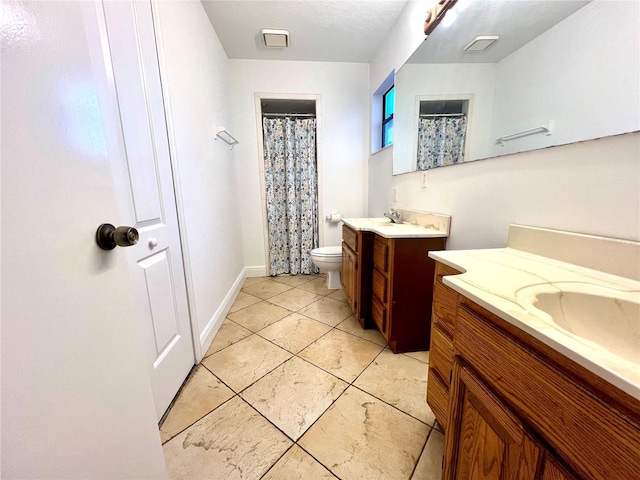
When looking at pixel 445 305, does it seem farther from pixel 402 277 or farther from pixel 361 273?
pixel 361 273

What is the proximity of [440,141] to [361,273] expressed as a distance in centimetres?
99

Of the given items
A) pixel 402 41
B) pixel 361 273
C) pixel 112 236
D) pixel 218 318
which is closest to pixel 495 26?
pixel 402 41

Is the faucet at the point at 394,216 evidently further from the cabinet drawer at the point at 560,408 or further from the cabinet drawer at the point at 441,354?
the cabinet drawer at the point at 560,408

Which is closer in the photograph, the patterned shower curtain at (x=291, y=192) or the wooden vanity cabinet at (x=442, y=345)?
the wooden vanity cabinet at (x=442, y=345)

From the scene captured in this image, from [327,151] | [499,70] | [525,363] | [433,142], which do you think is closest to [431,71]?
[433,142]

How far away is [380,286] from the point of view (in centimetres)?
153

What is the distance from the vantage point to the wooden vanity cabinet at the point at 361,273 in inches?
65.4

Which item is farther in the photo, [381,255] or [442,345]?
[381,255]

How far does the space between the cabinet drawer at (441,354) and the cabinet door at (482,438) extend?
26cm

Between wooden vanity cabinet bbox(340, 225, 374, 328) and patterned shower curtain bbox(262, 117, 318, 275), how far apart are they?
1137mm

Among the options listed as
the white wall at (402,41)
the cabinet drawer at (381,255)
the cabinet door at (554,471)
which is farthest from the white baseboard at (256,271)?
the cabinet door at (554,471)

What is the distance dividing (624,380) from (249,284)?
2738 millimetres

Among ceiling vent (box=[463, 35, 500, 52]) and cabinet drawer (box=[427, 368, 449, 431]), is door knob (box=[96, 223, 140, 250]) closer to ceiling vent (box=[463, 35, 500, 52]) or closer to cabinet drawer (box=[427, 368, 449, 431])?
cabinet drawer (box=[427, 368, 449, 431])

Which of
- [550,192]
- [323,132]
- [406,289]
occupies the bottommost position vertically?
[406,289]
